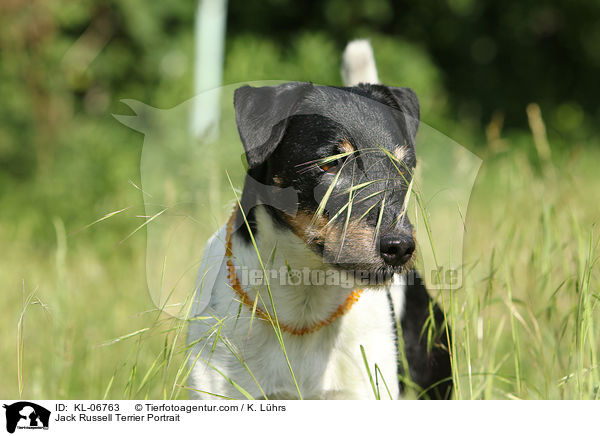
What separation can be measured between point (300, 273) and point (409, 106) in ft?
2.63

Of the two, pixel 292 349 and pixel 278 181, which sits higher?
pixel 278 181

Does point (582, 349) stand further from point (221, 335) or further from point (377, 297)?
point (221, 335)

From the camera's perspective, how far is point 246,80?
123 inches

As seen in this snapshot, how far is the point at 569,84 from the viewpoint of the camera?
9414mm

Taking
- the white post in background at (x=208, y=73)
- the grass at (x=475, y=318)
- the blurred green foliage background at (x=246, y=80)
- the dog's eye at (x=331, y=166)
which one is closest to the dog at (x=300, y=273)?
the dog's eye at (x=331, y=166)

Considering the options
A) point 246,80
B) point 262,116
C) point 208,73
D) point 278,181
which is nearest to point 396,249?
point 278,181

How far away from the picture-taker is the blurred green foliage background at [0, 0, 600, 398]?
2424mm

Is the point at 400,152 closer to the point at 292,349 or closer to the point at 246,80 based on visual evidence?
the point at 292,349

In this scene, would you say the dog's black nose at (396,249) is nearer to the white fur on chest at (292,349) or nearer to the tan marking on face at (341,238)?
the tan marking on face at (341,238)

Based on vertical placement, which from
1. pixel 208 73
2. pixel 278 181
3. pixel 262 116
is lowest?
pixel 278 181

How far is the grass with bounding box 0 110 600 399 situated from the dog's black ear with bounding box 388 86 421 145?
43 centimetres
